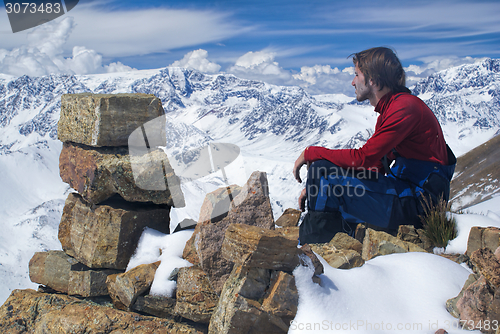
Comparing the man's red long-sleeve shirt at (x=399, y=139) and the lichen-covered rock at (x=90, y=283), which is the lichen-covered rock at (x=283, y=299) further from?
the lichen-covered rock at (x=90, y=283)

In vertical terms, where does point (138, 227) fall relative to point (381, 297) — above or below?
above

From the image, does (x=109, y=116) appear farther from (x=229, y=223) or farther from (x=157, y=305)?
(x=157, y=305)

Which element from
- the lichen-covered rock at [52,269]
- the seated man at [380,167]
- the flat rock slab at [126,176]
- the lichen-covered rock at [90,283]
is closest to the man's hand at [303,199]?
the seated man at [380,167]

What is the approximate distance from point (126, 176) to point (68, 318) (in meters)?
1.75

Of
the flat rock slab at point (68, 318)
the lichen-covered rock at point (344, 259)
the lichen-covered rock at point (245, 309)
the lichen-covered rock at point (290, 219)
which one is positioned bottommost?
the lichen-covered rock at point (290, 219)

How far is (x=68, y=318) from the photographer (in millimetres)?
3715

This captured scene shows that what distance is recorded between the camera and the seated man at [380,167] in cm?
371

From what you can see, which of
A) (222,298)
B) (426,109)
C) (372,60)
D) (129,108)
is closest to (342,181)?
(426,109)

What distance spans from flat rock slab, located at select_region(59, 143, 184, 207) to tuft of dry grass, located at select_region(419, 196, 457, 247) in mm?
3333

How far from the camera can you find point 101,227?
4.50 metres

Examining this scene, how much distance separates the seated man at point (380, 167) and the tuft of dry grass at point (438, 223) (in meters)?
0.12

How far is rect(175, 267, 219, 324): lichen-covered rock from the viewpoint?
347 cm

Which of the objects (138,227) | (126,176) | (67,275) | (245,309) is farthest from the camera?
(67,275)

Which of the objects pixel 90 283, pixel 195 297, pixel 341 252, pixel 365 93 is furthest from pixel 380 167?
pixel 90 283
